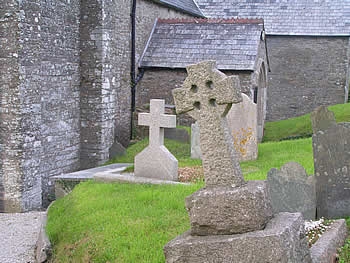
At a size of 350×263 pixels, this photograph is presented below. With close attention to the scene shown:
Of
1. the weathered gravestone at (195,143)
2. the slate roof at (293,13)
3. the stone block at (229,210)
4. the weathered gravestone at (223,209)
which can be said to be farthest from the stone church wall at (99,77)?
the slate roof at (293,13)

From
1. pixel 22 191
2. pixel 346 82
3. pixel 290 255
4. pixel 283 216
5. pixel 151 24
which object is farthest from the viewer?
pixel 346 82

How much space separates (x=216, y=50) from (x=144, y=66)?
7.61 ft

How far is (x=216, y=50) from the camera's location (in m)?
16.9

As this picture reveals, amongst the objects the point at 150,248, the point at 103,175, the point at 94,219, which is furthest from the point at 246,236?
the point at 103,175

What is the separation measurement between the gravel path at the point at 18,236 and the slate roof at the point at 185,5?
9.82m

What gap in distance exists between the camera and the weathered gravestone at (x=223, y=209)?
4.61 meters

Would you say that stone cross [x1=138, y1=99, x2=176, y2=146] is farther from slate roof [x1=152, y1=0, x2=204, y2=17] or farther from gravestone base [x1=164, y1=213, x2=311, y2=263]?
slate roof [x1=152, y1=0, x2=204, y2=17]

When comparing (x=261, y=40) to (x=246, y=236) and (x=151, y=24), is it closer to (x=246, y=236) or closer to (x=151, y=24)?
(x=151, y=24)

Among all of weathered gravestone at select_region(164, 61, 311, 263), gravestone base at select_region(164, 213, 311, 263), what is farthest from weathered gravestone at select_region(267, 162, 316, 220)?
gravestone base at select_region(164, 213, 311, 263)

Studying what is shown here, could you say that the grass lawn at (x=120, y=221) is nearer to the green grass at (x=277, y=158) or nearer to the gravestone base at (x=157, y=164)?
the green grass at (x=277, y=158)

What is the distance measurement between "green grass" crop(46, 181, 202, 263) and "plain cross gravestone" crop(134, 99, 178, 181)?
0.53 m

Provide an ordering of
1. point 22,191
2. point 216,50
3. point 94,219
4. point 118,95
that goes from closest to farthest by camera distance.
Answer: point 94,219, point 22,191, point 118,95, point 216,50

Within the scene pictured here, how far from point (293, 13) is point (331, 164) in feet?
63.4

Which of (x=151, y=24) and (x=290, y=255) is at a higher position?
(x=151, y=24)
